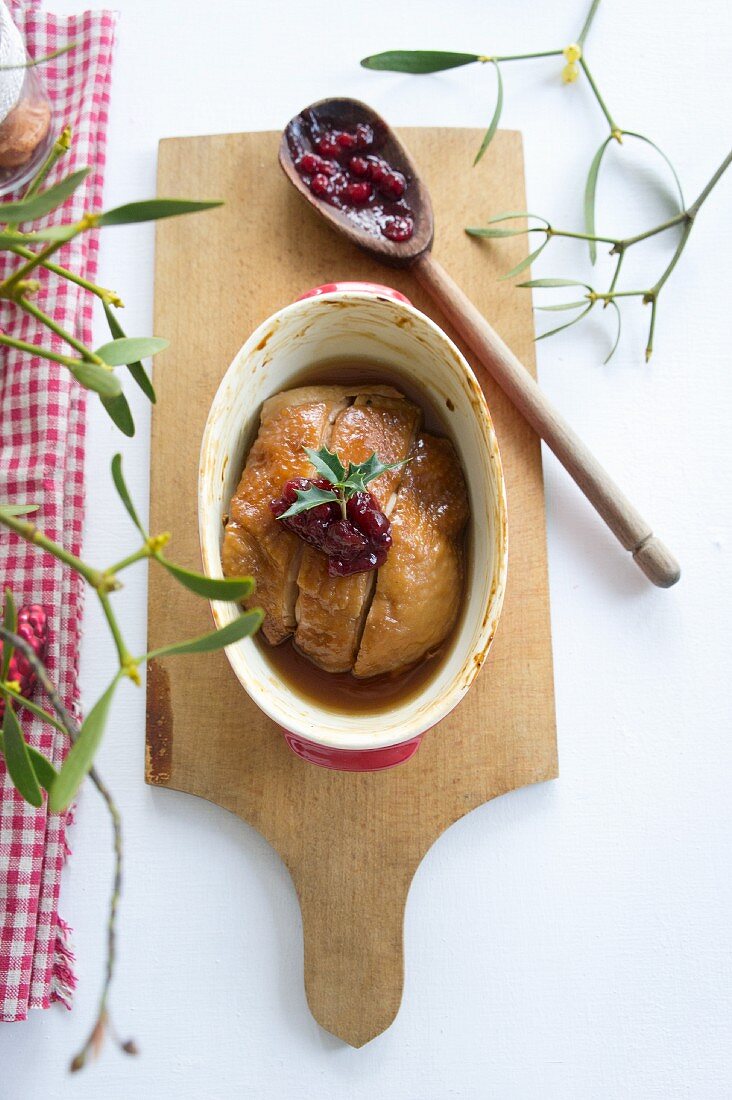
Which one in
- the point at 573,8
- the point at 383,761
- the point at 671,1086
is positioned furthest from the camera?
the point at 573,8

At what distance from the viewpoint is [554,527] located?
53.8 inches

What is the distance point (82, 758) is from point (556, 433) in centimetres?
87

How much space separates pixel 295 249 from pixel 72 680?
2.41 feet

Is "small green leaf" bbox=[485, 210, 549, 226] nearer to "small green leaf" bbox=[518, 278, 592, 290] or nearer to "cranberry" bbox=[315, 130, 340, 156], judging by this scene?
"small green leaf" bbox=[518, 278, 592, 290]

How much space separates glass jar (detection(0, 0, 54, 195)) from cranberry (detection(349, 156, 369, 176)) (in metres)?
0.48

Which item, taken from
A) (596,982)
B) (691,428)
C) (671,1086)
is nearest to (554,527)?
(691,428)

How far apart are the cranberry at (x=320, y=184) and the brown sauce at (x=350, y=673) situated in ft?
0.93

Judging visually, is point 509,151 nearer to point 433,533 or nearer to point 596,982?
point 433,533

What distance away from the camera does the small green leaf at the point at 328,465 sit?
1.05m

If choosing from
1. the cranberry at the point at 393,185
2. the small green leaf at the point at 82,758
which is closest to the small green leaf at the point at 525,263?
the cranberry at the point at 393,185

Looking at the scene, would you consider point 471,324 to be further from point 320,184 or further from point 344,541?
point 344,541

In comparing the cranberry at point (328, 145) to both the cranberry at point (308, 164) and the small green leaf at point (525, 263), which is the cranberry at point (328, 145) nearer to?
the cranberry at point (308, 164)

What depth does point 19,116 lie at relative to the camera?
4.33 ft

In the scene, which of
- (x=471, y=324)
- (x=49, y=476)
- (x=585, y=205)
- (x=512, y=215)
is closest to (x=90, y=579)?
(x=49, y=476)
